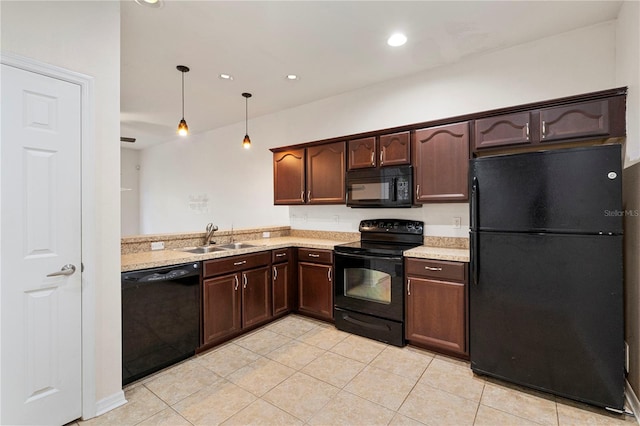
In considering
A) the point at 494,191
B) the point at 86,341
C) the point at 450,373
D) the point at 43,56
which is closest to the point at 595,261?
the point at 494,191

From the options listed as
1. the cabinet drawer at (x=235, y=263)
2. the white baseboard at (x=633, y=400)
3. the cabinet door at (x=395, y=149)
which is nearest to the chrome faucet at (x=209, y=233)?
the cabinet drawer at (x=235, y=263)

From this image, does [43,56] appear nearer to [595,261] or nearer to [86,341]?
[86,341]

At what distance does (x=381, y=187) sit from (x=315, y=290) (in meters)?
1.45

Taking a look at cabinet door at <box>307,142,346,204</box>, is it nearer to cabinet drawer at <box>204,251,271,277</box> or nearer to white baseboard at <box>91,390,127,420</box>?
cabinet drawer at <box>204,251,271,277</box>

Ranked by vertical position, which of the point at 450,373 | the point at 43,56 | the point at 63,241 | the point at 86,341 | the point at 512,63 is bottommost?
the point at 450,373

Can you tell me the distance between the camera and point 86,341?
189cm

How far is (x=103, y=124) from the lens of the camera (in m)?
1.97

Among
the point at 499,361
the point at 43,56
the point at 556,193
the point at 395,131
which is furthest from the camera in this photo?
the point at 395,131

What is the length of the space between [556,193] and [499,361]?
1335 millimetres

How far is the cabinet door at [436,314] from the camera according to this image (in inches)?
101

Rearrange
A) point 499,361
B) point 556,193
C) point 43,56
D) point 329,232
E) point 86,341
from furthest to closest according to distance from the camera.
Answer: point 329,232, point 499,361, point 556,193, point 86,341, point 43,56

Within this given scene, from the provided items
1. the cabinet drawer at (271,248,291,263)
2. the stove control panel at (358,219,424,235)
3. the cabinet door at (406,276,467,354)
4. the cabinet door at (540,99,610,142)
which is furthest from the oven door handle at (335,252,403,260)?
the cabinet door at (540,99,610,142)

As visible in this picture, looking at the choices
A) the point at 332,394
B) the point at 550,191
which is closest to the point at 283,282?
the point at 332,394

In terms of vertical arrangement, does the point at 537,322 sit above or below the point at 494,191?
below
